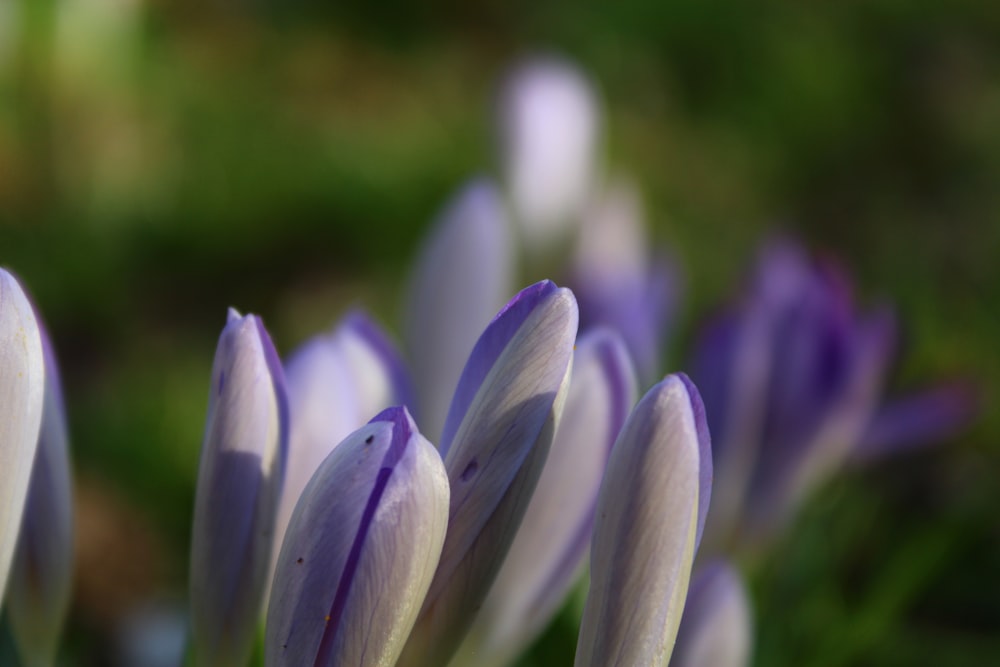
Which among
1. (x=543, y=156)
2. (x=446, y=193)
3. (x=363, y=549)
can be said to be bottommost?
(x=363, y=549)

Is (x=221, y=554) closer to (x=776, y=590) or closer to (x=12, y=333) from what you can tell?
(x=12, y=333)

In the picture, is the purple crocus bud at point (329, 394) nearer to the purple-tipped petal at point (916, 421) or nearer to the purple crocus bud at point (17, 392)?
the purple crocus bud at point (17, 392)

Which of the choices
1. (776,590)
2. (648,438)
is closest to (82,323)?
(776,590)

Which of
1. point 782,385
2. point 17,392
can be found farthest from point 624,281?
point 17,392

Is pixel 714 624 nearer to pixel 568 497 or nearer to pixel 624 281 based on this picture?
pixel 568 497

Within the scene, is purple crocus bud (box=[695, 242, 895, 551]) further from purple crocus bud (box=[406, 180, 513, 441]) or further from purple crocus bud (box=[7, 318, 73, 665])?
purple crocus bud (box=[7, 318, 73, 665])

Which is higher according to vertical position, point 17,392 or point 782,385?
point 782,385

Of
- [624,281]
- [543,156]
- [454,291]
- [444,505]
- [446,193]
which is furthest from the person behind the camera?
[446,193]
